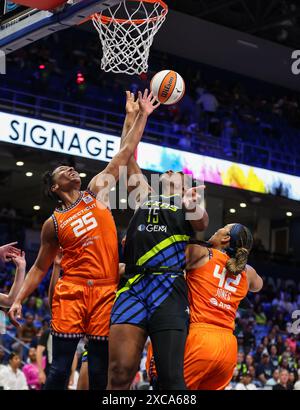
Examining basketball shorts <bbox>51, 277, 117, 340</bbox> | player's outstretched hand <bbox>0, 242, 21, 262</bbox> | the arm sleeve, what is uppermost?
player's outstretched hand <bbox>0, 242, 21, 262</bbox>

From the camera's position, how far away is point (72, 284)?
6.16 meters

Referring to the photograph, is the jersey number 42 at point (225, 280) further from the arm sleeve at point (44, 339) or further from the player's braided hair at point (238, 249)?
the arm sleeve at point (44, 339)

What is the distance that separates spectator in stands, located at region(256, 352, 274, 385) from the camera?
16.4 metres

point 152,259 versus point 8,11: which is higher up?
point 8,11

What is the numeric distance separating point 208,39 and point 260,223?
639 cm

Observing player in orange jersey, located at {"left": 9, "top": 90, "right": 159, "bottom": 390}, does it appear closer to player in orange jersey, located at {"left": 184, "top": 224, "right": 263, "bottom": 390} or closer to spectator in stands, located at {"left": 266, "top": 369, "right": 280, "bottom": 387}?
player in orange jersey, located at {"left": 184, "top": 224, "right": 263, "bottom": 390}

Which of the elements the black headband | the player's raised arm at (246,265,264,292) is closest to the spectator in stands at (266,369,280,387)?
the player's raised arm at (246,265,264,292)

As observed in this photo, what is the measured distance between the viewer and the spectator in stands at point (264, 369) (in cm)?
1638

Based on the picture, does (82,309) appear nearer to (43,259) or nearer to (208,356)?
(43,259)

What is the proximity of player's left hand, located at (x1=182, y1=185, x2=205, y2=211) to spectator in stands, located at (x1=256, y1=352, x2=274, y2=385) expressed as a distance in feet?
36.0

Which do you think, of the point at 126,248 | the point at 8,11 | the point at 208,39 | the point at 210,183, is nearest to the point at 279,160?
the point at 210,183

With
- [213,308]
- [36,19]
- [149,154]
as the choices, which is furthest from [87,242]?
[149,154]

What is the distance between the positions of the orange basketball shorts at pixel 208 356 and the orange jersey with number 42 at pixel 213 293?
7 centimetres

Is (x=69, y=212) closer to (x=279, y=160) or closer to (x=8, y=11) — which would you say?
(x=8, y=11)
